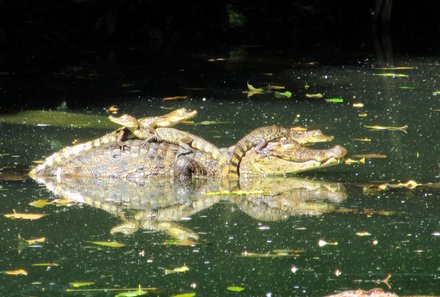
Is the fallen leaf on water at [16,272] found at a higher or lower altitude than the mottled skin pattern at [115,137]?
lower

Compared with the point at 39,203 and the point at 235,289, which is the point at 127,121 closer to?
the point at 39,203

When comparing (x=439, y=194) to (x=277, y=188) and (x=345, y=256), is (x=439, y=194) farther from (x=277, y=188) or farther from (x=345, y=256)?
(x=345, y=256)

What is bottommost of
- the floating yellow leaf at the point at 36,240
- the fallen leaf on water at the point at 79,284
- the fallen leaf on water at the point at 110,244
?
the fallen leaf on water at the point at 79,284

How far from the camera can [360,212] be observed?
5.63 metres

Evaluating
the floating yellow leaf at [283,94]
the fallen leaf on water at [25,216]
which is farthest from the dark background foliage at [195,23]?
the fallen leaf on water at [25,216]

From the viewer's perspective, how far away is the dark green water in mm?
4344

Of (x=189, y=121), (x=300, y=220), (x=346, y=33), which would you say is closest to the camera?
(x=300, y=220)

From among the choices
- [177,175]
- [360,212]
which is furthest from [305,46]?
[360,212]

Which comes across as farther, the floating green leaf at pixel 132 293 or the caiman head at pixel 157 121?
the caiman head at pixel 157 121

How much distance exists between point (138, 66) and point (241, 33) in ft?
15.0

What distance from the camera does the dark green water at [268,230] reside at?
434cm

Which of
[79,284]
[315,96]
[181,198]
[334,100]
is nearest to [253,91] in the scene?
[315,96]

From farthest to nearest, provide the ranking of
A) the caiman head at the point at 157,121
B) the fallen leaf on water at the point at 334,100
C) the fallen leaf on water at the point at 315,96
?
the fallen leaf on water at the point at 315,96 < the fallen leaf on water at the point at 334,100 < the caiman head at the point at 157,121

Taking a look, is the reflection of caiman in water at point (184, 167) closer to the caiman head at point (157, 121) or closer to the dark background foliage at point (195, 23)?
the caiman head at point (157, 121)
